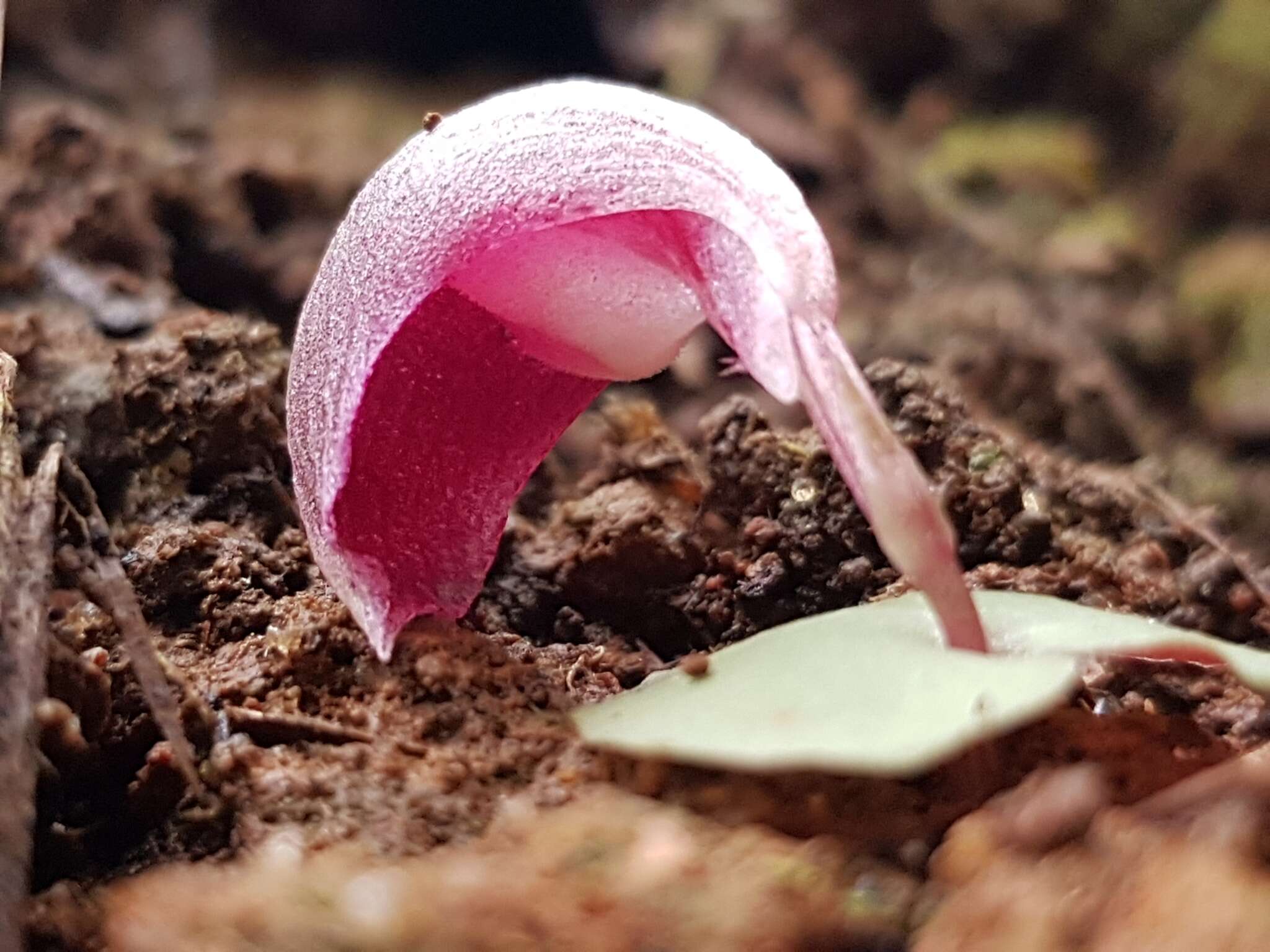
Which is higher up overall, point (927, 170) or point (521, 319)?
point (521, 319)

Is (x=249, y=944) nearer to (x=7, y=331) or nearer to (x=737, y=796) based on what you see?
(x=737, y=796)

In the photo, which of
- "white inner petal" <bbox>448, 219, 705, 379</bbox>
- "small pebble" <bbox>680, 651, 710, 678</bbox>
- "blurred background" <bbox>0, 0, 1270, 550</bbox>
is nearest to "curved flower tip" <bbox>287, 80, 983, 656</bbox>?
"white inner petal" <bbox>448, 219, 705, 379</bbox>

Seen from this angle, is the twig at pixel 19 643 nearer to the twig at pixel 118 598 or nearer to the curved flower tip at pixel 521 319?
the twig at pixel 118 598

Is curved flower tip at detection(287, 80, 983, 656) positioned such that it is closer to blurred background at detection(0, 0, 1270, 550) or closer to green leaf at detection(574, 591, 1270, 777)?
green leaf at detection(574, 591, 1270, 777)

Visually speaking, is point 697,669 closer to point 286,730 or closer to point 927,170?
point 286,730

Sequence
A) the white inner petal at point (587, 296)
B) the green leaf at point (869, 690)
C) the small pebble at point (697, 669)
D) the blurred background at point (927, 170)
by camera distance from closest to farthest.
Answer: the green leaf at point (869, 690), the small pebble at point (697, 669), the white inner petal at point (587, 296), the blurred background at point (927, 170)

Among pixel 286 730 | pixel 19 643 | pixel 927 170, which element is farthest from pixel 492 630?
pixel 927 170

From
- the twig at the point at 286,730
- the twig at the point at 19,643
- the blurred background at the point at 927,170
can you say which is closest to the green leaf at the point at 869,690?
the twig at the point at 286,730

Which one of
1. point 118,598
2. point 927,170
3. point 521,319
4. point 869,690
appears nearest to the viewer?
point 869,690
